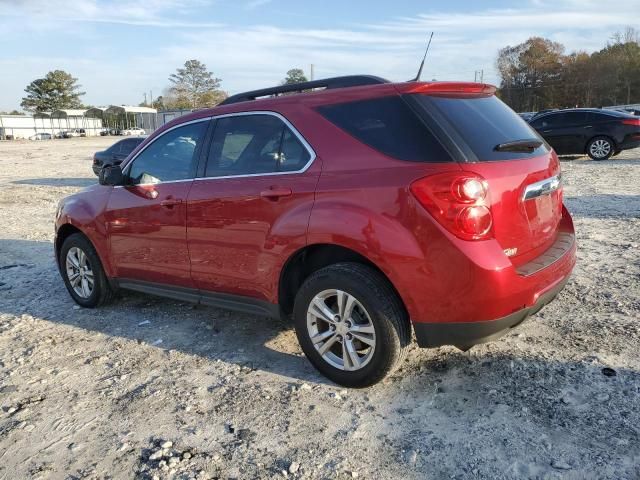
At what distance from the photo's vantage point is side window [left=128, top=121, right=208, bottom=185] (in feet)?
13.6

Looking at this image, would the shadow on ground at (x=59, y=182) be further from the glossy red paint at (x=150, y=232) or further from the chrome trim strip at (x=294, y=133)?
the chrome trim strip at (x=294, y=133)

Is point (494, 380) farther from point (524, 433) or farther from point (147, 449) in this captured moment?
point (147, 449)

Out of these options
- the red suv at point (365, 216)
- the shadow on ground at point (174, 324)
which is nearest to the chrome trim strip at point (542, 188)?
the red suv at point (365, 216)

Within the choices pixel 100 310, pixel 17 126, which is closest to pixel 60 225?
pixel 100 310

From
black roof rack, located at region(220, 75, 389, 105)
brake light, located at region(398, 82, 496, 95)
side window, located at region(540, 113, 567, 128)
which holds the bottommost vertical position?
brake light, located at region(398, 82, 496, 95)

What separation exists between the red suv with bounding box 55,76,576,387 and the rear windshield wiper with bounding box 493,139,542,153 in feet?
0.04

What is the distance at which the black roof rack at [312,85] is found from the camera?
3.50 m

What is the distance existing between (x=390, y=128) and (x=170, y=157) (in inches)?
79.6

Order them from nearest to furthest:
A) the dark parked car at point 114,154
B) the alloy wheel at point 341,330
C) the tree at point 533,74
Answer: the alloy wheel at point 341,330
the dark parked car at point 114,154
the tree at point 533,74

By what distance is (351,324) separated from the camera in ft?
10.8

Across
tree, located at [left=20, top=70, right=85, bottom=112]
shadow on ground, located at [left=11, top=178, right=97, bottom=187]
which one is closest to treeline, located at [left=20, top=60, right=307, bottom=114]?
tree, located at [left=20, top=70, right=85, bottom=112]

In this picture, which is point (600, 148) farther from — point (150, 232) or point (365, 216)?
point (365, 216)

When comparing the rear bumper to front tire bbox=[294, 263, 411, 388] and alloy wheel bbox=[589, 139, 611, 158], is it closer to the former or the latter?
front tire bbox=[294, 263, 411, 388]

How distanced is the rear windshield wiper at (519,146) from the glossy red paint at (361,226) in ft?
0.31
